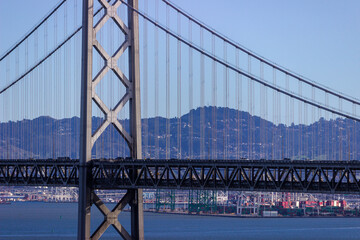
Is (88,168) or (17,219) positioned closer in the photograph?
(88,168)

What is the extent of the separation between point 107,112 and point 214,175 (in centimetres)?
897

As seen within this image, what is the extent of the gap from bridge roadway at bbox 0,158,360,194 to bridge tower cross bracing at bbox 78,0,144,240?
3.01ft

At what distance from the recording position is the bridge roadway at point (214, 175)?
38719 mm

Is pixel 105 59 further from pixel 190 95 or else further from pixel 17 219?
pixel 17 219

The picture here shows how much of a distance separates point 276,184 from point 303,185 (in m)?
1.40

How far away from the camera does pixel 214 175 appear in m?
43.2

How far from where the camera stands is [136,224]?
49.4 m

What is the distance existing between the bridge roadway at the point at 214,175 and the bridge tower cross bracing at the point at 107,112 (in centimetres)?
92

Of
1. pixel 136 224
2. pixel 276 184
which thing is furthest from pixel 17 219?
pixel 276 184

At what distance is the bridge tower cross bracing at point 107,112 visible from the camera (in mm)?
47969

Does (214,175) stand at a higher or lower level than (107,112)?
lower

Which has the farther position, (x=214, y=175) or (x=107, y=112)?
(x=107, y=112)

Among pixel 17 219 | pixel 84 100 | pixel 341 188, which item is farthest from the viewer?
pixel 17 219

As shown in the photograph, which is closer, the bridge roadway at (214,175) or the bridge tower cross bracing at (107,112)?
the bridge roadway at (214,175)
